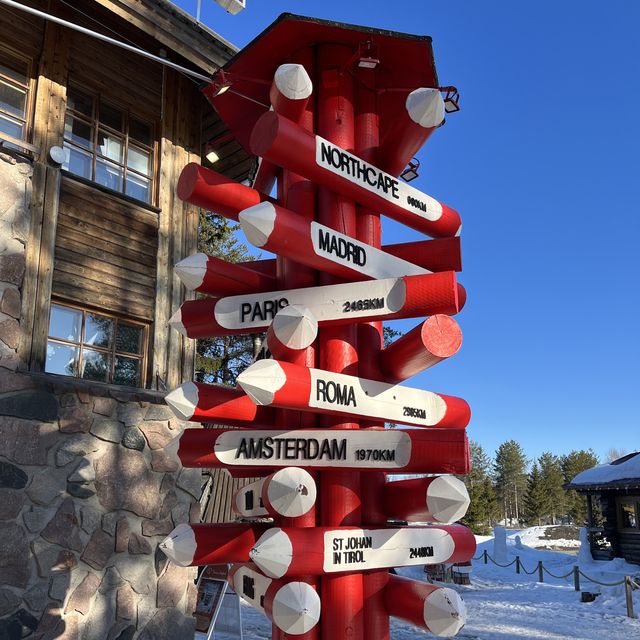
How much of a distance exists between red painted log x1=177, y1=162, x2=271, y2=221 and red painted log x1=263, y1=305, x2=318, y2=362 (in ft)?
2.29

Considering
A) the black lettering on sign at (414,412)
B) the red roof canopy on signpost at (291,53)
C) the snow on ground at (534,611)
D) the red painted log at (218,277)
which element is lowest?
the snow on ground at (534,611)

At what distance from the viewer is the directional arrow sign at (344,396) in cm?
248

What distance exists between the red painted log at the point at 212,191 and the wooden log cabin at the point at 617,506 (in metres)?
20.3

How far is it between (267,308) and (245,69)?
1.43m

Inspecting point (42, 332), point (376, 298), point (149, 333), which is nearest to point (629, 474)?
point (149, 333)

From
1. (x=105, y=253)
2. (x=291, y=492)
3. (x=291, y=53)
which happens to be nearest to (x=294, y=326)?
(x=291, y=492)

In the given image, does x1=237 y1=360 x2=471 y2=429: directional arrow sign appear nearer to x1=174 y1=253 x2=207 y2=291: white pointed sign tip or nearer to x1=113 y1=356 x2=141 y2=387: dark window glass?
x1=174 y1=253 x2=207 y2=291: white pointed sign tip

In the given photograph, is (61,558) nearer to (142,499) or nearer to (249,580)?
(142,499)

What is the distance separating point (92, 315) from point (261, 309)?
466 cm

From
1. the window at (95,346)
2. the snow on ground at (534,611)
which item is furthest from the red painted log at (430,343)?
the snow on ground at (534,611)

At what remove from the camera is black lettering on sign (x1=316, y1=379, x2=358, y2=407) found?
270 cm

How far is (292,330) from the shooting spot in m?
2.61

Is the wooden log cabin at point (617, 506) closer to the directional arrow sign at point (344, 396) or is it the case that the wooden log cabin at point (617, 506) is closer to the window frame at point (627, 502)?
the window frame at point (627, 502)

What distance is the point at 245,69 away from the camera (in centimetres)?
361
